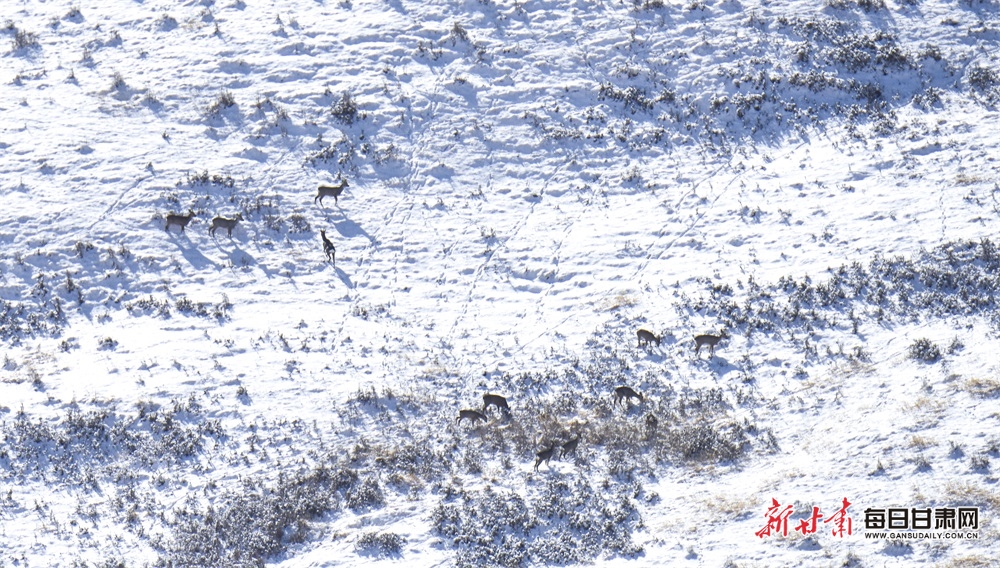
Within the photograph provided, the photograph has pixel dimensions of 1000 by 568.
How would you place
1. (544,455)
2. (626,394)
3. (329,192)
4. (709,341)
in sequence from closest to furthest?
1. (544,455)
2. (626,394)
3. (709,341)
4. (329,192)

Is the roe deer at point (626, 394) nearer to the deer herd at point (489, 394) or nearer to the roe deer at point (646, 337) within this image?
the deer herd at point (489, 394)

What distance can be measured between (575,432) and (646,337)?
352 cm

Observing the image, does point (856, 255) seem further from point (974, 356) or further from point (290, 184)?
point (290, 184)

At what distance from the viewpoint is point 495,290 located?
26.7 metres

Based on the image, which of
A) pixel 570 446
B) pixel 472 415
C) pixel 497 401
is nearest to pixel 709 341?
pixel 570 446

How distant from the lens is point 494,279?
27.1 meters

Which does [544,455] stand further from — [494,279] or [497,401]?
[494,279]

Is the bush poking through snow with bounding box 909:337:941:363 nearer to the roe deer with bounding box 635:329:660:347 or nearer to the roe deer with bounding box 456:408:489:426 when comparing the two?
the roe deer with bounding box 635:329:660:347

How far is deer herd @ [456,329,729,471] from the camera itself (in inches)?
→ 819

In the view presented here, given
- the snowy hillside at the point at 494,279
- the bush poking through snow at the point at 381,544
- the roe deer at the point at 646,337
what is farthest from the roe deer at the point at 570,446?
the roe deer at the point at 646,337

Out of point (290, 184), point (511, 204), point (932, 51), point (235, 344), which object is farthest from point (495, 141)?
point (932, 51)

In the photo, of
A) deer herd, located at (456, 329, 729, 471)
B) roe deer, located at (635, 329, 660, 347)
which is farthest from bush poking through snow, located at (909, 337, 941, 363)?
roe deer, located at (635, 329, 660, 347)

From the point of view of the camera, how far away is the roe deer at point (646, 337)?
24.1 m

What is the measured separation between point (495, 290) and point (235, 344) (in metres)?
6.34
